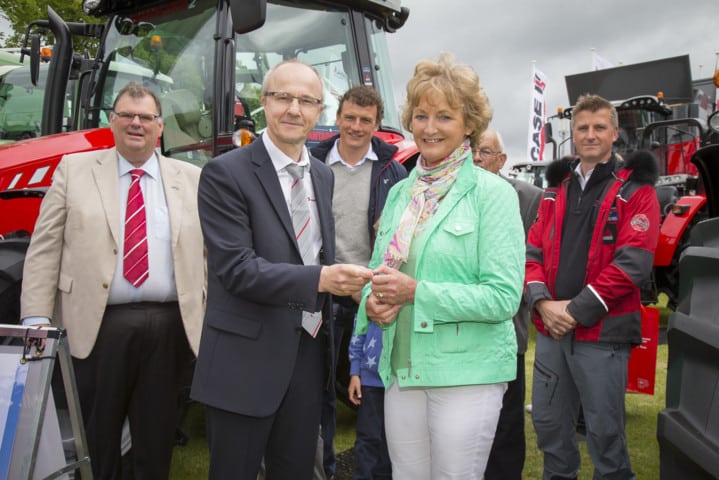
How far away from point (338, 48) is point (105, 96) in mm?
1653

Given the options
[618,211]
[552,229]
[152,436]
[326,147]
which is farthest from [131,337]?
[618,211]

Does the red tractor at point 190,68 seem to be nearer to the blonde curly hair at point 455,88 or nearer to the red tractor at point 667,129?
the blonde curly hair at point 455,88

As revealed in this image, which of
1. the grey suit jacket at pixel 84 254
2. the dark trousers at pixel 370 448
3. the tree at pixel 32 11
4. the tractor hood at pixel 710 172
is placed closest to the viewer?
the tractor hood at pixel 710 172

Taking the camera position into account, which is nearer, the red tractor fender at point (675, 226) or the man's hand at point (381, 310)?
the man's hand at point (381, 310)

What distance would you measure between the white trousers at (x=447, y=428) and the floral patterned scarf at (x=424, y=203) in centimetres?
44

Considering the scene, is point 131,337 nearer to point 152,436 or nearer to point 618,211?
point 152,436

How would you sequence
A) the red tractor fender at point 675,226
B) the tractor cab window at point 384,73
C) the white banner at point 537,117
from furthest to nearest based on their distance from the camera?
1. the white banner at point 537,117
2. the red tractor fender at point 675,226
3. the tractor cab window at point 384,73

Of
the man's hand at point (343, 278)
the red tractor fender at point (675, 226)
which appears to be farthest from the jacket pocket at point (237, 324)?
the red tractor fender at point (675, 226)

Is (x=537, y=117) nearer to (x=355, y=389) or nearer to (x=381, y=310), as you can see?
(x=355, y=389)

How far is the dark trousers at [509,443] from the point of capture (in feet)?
10.8

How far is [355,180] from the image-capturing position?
3387 mm

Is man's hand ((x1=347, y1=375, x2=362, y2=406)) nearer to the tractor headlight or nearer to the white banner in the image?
the tractor headlight

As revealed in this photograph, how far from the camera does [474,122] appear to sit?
2.13 m

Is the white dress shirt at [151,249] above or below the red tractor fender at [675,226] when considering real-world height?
above
